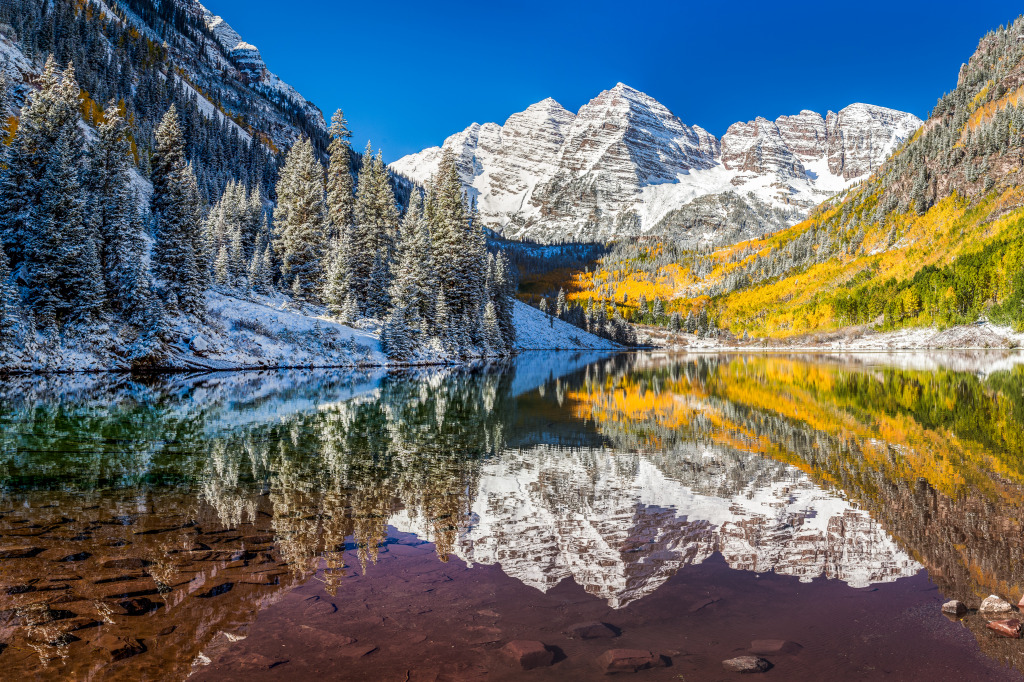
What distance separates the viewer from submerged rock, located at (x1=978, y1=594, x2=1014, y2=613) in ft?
21.5

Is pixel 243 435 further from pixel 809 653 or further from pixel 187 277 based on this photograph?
pixel 187 277

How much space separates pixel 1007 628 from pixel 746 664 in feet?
10.1

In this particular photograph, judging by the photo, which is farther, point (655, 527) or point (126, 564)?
point (655, 527)

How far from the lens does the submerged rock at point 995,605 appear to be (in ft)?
21.5

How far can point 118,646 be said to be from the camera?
18.3 ft

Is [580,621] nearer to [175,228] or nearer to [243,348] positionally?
[243,348]

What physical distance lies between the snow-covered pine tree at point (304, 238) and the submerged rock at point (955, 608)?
65.2m

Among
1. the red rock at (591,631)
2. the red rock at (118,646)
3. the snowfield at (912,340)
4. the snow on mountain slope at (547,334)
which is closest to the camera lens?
the red rock at (118,646)

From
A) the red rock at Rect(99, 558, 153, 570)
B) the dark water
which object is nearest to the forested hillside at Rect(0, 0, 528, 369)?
the dark water

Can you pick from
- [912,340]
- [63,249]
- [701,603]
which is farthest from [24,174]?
[912,340]

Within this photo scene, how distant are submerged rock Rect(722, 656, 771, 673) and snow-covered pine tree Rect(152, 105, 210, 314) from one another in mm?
51504

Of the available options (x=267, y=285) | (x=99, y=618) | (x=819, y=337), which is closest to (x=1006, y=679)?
(x=99, y=618)

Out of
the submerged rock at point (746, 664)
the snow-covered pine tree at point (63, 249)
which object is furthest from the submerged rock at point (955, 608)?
the snow-covered pine tree at point (63, 249)

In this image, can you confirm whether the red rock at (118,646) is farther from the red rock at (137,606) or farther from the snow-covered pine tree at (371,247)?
the snow-covered pine tree at (371,247)
